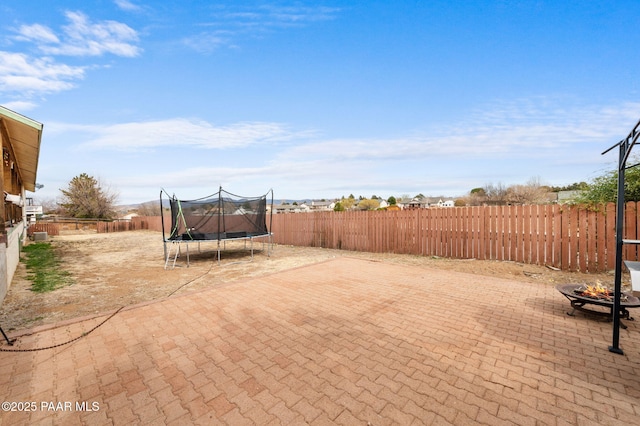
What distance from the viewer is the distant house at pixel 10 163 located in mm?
4966

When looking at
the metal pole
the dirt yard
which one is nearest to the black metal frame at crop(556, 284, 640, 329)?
the metal pole

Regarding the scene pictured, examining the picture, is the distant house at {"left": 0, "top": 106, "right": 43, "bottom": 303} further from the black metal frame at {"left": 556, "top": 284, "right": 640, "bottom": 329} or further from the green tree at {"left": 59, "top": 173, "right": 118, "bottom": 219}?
the green tree at {"left": 59, "top": 173, "right": 118, "bottom": 219}

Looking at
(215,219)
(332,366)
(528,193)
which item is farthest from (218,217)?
(528,193)

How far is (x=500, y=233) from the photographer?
23.5ft

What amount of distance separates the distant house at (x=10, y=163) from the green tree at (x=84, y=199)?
24.5 m

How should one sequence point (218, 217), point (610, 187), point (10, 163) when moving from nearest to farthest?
point (610, 187), point (218, 217), point (10, 163)

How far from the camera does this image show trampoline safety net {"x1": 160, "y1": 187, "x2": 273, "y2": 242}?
838 centimetres

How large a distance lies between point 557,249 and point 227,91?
12708mm

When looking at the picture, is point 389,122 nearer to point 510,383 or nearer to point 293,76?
point 293,76

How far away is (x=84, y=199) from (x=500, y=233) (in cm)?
4256

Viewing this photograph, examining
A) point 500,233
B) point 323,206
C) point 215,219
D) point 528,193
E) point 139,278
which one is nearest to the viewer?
point 139,278

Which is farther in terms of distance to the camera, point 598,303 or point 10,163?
point 10,163

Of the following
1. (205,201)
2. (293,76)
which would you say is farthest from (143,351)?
(293,76)

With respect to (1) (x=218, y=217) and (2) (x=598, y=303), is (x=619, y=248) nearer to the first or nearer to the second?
(2) (x=598, y=303)
